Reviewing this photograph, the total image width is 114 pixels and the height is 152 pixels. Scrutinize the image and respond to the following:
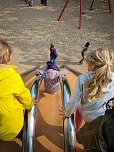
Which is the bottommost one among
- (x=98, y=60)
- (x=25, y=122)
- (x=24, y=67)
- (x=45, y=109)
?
(x=24, y=67)

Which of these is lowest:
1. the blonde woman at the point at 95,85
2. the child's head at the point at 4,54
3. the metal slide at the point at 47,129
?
the metal slide at the point at 47,129

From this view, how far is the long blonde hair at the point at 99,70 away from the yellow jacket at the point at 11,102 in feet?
1.32

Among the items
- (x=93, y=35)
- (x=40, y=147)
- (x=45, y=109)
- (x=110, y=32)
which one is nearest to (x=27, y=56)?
(x=93, y=35)

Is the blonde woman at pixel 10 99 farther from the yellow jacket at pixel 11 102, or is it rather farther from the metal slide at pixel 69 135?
the metal slide at pixel 69 135

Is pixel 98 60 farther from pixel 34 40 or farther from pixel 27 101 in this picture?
pixel 34 40

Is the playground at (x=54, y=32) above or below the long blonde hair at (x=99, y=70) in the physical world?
below

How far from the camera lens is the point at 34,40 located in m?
5.84

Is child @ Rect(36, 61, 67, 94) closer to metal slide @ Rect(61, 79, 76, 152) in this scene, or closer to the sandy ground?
metal slide @ Rect(61, 79, 76, 152)

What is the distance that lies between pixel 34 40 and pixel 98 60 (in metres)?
4.17

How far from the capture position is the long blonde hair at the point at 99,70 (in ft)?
5.78

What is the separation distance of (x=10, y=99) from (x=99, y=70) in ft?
1.86

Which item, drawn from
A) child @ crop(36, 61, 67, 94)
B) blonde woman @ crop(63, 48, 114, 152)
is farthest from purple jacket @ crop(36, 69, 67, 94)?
blonde woman @ crop(63, 48, 114, 152)

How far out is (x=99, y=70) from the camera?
5.75ft

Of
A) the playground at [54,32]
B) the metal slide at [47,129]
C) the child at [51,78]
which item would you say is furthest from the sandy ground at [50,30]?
the metal slide at [47,129]
